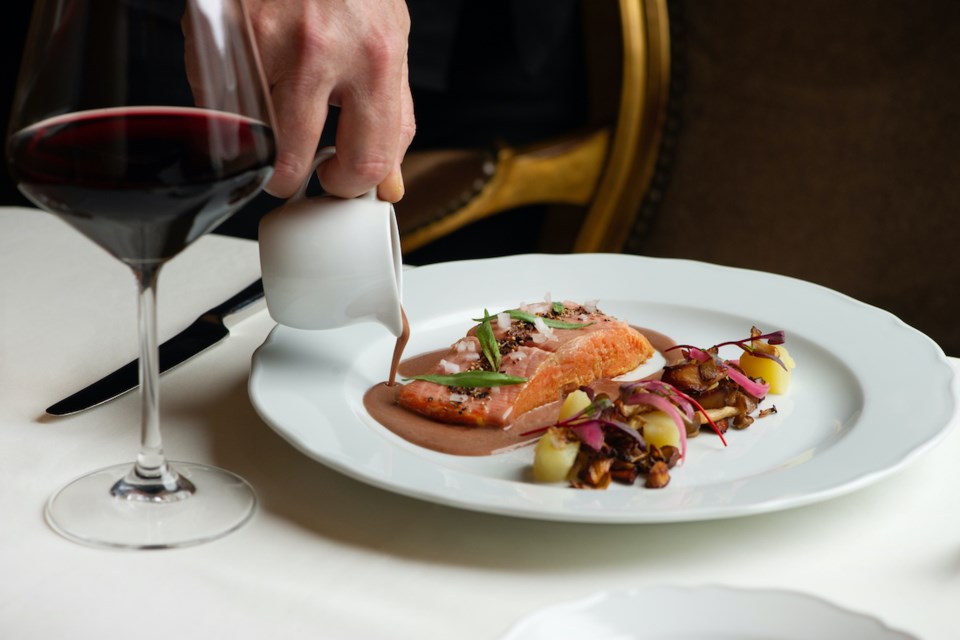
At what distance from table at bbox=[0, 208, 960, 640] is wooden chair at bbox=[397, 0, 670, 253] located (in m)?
1.75

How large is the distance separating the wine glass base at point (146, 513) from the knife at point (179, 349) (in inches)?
8.0

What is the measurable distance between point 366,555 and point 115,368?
562 millimetres

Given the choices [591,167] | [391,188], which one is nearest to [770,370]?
[391,188]

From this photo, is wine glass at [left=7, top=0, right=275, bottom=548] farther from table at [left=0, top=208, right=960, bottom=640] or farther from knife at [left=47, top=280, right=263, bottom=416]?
knife at [left=47, top=280, right=263, bottom=416]

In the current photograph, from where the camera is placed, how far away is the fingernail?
1.28 m

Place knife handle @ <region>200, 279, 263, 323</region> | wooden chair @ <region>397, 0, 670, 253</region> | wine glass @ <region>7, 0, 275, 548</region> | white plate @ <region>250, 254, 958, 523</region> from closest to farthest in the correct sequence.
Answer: wine glass @ <region>7, 0, 275, 548</region> < white plate @ <region>250, 254, 958, 523</region> < knife handle @ <region>200, 279, 263, 323</region> < wooden chair @ <region>397, 0, 670, 253</region>

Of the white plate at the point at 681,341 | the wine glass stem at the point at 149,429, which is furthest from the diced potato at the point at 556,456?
the wine glass stem at the point at 149,429

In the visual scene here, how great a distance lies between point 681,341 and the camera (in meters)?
1.49

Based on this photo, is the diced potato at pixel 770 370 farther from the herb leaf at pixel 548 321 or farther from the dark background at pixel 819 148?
the dark background at pixel 819 148

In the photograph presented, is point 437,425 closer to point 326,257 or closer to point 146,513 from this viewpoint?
point 326,257

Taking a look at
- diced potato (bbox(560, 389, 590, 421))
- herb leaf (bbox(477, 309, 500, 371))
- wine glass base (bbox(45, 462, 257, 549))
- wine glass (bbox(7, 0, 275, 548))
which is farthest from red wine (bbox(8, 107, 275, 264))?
herb leaf (bbox(477, 309, 500, 371))

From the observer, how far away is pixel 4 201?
2678 mm

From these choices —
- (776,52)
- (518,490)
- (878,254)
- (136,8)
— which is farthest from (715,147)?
(136,8)

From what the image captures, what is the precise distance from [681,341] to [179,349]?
0.69 m
